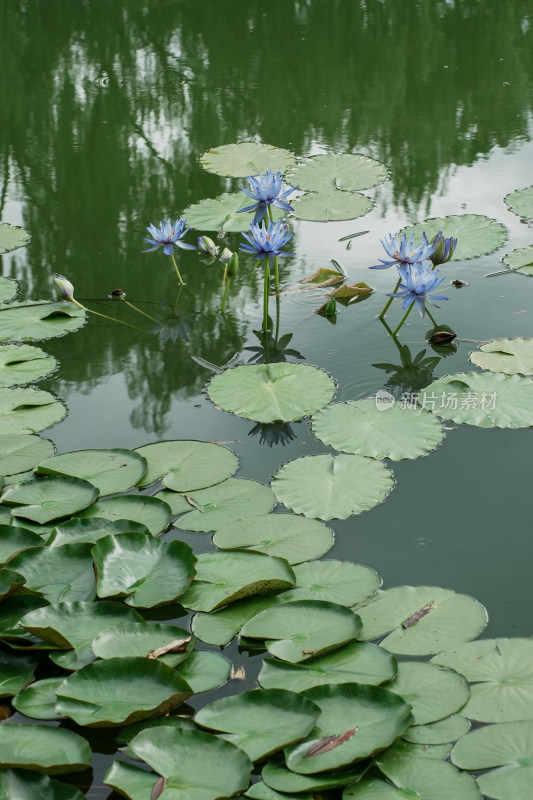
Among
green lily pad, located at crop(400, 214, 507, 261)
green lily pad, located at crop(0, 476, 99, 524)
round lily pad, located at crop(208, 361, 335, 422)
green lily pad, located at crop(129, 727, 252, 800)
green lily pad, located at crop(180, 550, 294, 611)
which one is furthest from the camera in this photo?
green lily pad, located at crop(400, 214, 507, 261)

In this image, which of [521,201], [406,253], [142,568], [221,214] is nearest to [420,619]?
[142,568]

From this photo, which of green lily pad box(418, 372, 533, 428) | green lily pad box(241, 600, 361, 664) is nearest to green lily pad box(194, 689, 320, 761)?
green lily pad box(241, 600, 361, 664)

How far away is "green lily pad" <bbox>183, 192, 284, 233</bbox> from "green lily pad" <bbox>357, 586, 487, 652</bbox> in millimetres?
2155

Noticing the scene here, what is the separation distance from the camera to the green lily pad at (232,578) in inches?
74.6

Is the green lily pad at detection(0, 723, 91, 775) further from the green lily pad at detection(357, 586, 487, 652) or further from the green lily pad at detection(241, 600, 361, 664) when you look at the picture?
the green lily pad at detection(357, 586, 487, 652)

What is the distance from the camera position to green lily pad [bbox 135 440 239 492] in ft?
7.63

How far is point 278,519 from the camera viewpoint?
2.17 metres

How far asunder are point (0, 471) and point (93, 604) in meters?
0.70

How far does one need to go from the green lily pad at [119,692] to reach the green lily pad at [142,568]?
9.0 inches

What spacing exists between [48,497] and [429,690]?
3.65 ft

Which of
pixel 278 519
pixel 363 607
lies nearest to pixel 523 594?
pixel 363 607

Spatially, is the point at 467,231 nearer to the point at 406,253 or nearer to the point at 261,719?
the point at 406,253

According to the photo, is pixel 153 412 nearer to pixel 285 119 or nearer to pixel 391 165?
pixel 391 165

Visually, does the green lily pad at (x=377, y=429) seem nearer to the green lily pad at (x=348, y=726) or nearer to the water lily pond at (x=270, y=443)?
the water lily pond at (x=270, y=443)
